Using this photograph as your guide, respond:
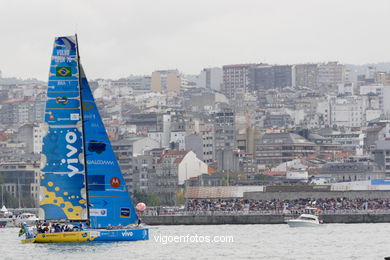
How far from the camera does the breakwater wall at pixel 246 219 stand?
90.2 meters

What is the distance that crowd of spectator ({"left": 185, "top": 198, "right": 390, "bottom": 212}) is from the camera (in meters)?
99.0

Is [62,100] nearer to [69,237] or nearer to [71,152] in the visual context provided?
[71,152]

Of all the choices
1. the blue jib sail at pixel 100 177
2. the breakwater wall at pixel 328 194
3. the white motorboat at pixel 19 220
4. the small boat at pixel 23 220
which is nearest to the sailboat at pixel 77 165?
the blue jib sail at pixel 100 177

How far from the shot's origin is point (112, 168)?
174 ft

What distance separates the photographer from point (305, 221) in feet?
274

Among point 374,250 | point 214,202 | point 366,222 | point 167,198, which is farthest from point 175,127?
point 374,250

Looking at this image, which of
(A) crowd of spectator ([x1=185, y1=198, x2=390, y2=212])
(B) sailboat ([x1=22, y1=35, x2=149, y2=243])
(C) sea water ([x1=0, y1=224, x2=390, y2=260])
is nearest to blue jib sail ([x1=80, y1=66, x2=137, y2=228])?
(B) sailboat ([x1=22, y1=35, x2=149, y2=243])

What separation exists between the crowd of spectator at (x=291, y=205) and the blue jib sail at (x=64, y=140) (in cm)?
4337

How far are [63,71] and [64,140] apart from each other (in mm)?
2277

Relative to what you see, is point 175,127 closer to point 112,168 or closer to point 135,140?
point 135,140

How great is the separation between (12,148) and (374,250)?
131069 millimetres

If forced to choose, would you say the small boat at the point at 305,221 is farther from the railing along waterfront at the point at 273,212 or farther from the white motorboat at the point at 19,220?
the white motorboat at the point at 19,220

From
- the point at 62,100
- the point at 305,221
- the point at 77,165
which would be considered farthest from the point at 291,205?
the point at 62,100

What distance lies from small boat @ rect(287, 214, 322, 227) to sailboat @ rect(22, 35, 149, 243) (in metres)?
30.5
